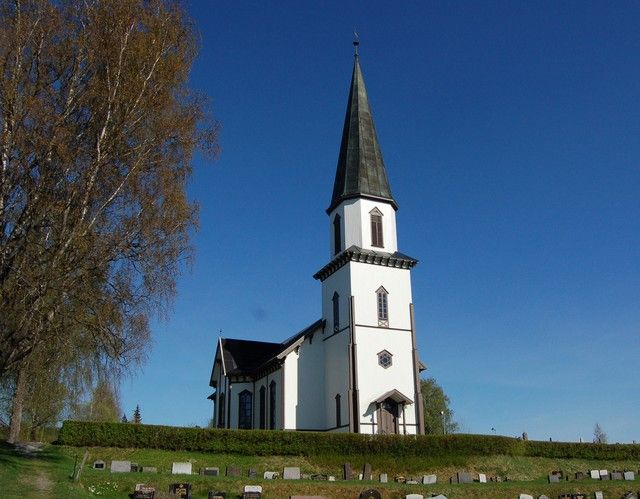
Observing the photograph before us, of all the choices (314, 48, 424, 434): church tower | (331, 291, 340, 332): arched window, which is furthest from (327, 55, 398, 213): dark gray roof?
(331, 291, 340, 332): arched window

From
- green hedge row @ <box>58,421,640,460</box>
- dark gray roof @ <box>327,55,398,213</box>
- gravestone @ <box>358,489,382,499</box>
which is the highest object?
dark gray roof @ <box>327,55,398,213</box>

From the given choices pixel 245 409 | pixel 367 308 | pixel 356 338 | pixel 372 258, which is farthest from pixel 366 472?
pixel 245 409

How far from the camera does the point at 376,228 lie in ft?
121

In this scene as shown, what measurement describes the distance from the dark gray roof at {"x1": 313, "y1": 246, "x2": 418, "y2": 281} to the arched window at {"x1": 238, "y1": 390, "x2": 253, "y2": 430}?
36.6 feet

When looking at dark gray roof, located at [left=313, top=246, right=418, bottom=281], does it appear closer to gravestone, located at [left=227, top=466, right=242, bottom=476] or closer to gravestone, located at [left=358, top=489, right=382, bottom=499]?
gravestone, located at [left=227, top=466, right=242, bottom=476]

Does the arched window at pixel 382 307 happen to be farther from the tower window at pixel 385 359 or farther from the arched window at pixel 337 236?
the arched window at pixel 337 236

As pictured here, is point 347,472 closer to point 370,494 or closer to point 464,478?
point 464,478

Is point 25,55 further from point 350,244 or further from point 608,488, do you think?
point 608,488

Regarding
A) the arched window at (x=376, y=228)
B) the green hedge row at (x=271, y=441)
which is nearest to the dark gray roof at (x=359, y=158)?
the arched window at (x=376, y=228)

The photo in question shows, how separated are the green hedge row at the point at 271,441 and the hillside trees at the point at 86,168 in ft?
28.6

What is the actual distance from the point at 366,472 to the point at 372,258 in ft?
40.2

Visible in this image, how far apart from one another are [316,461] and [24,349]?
51.8ft

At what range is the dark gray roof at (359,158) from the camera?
37562mm

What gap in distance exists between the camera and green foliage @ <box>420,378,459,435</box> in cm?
5913
